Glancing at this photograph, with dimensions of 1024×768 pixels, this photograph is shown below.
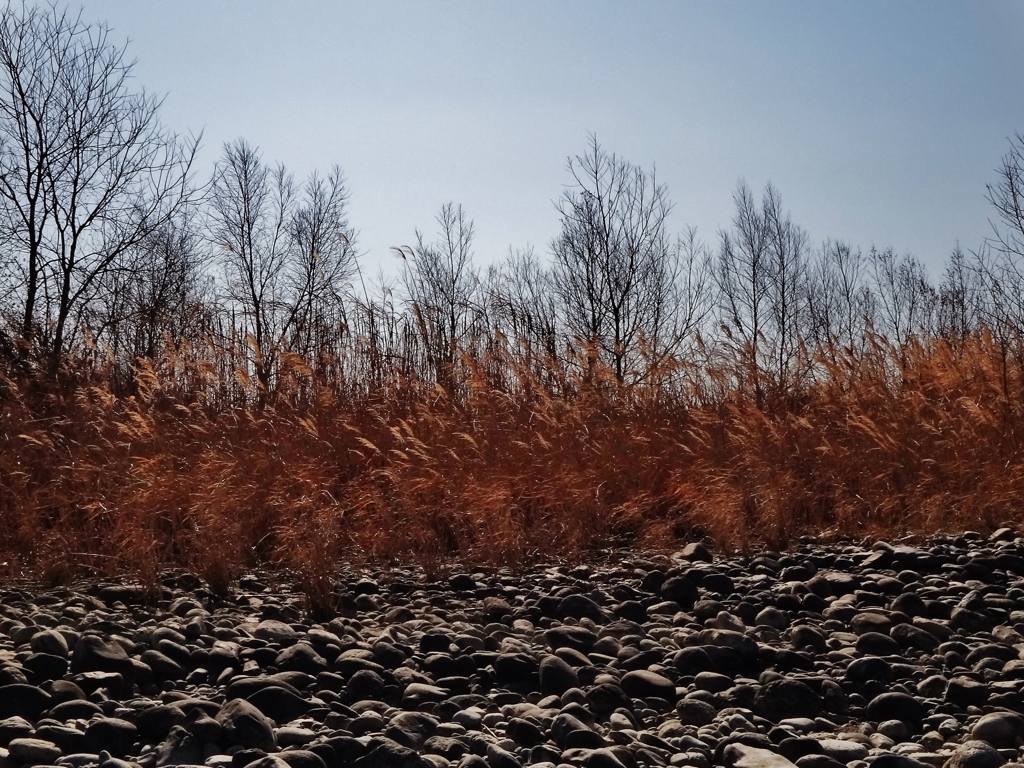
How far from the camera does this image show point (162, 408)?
7406mm

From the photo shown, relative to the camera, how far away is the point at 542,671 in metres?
2.64

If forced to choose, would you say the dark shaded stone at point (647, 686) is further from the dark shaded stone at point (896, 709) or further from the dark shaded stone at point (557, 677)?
the dark shaded stone at point (896, 709)

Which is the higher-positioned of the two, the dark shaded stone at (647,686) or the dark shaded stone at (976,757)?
the dark shaded stone at (647,686)

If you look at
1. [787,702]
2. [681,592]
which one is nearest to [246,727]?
[787,702]

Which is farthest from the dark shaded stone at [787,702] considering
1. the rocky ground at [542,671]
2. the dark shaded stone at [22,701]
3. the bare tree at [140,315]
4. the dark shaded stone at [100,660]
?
the bare tree at [140,315]

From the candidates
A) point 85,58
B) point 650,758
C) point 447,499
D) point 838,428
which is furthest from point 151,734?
point 85,58

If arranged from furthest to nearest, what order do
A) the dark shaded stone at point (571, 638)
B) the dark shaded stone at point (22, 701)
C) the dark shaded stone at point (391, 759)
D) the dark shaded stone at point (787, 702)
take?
the dark shaded stone at point (571, 638), the dark shaded stone at point (787, 702), the dark shaded stone at point (22, 701), the dark shaded stone at point (391, 759)

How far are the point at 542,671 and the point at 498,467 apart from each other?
272cm

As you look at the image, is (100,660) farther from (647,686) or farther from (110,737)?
(647,686)

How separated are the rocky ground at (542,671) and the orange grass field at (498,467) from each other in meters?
0.45

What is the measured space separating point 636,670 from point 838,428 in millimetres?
4086

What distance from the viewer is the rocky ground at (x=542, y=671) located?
213cm

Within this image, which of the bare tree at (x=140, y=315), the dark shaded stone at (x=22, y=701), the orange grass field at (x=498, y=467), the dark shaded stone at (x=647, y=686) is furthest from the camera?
the bare tree at (x=140, y=315)

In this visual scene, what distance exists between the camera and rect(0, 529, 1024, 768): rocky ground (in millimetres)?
2133
